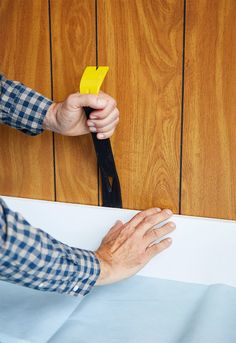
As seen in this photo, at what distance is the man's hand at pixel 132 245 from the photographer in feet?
2.31

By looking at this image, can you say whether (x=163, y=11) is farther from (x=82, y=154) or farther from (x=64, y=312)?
(x=64, y=312)

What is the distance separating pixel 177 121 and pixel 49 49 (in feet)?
0.87

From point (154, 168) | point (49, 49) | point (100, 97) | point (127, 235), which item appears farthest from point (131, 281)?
point (49, 49)

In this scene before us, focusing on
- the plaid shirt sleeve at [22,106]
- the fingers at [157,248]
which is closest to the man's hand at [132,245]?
the fingers at [157,248]

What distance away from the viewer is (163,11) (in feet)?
2.39

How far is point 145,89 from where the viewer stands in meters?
0.77

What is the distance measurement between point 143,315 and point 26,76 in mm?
473

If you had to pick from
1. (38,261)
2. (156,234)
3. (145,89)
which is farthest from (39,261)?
(145,89)

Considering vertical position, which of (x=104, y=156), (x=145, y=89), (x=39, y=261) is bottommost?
(x=39, y=261)

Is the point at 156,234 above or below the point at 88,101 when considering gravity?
below

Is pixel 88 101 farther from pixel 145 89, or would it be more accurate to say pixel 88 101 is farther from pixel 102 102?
pixel 145 89

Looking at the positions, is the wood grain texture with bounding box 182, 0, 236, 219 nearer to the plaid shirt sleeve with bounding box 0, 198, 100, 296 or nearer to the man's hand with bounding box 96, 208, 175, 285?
the man's hand with bounding box 96, 208, 175, 285

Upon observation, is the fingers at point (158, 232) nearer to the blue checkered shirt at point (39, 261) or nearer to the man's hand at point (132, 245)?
the man's hand at point (132, 245)

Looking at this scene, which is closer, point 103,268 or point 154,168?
point 103,268
